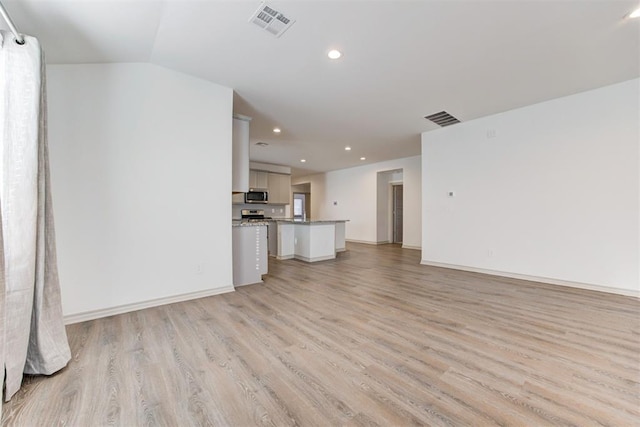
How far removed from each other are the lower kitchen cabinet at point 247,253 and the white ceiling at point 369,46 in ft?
6.49

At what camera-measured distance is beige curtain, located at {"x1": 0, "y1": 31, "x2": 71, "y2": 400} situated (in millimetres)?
1603

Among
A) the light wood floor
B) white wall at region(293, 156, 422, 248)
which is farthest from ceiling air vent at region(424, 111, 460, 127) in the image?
the light wood floor

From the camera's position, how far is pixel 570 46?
2.65 m

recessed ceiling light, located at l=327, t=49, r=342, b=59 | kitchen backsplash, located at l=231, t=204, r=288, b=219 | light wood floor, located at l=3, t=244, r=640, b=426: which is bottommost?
light wood floor, located at l=3, t=244, r=640, b=426

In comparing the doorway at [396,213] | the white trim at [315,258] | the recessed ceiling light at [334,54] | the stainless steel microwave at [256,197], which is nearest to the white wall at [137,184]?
the recessed ceiling light at [334,54]

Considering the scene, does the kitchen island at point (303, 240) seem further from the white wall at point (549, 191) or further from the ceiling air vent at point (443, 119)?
the ceiling air vent at point (443, 119)

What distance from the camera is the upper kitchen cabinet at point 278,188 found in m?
8.56

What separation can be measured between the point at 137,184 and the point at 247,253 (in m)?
1.66

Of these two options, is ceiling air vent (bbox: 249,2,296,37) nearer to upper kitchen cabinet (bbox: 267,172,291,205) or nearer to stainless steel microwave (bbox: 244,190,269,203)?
stainless steel microwave (bbox: 244,190,269,203)

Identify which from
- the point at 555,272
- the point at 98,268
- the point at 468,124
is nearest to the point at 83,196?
the point at 98,268

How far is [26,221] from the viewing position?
5.48ft

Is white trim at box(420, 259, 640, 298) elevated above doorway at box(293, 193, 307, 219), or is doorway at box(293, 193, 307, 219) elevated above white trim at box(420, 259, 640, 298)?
doorway at box(293, 193, 307, 219)

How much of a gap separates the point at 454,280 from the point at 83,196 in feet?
16.3

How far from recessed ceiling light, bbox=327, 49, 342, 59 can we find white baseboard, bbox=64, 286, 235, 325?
3.10 meters
